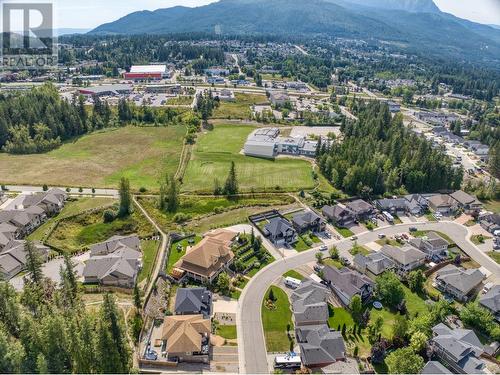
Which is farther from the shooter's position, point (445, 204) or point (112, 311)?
point (445, 204)

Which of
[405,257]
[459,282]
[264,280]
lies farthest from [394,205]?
[264,280]

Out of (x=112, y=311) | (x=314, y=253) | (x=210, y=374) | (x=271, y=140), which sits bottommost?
(x=210, y=374)

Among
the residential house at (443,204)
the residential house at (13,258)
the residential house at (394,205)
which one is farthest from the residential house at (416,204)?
the residential house at (13,258)

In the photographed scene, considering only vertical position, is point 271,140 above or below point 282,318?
above

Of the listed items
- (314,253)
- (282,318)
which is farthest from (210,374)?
(314,253)

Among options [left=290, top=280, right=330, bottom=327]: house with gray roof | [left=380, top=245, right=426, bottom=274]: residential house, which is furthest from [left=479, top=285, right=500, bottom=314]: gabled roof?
[left=290, top=280, right=330, bottom=327]: house with gray roof

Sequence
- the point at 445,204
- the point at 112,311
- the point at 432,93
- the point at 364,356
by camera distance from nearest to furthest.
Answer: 1. the point at 112,311
2. the point at 364,356
3. the point at 445,204
4. the point at 432,93

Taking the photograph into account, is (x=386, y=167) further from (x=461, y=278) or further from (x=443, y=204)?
(x=461, y=278)

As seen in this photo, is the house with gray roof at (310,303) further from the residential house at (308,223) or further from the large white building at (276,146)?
the large white building at (276,146)

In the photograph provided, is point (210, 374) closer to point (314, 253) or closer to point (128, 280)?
point (128, 280)
